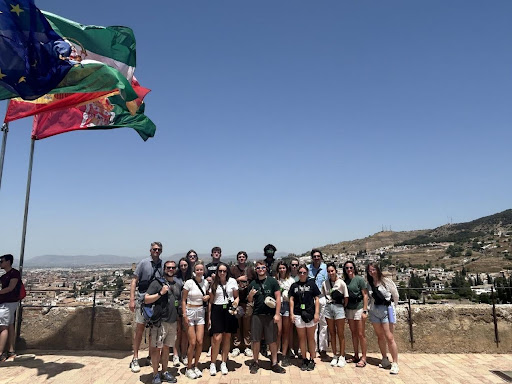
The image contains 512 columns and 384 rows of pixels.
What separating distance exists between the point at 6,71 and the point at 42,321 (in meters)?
4.42

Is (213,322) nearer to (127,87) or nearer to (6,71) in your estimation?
(127,87)

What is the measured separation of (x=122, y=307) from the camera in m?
6.63

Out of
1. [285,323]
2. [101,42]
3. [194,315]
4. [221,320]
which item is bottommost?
[285,323]

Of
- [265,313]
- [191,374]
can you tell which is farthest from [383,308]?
[191,374]

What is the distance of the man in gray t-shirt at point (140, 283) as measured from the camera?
17.8 feet

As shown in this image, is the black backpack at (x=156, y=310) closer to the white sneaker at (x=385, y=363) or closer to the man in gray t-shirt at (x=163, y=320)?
the man in gray t-shirt at (x=163, y=320)

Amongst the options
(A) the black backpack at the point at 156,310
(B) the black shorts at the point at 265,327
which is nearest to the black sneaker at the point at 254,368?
(B) the black shorts at the point at 265,327

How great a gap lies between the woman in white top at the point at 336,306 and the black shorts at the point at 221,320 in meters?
1.63

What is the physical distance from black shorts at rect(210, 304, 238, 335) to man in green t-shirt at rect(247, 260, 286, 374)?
1.20ft

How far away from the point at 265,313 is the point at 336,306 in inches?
48.1

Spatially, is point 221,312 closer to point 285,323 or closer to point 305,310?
point 285,323

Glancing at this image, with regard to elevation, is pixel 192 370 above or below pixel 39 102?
below

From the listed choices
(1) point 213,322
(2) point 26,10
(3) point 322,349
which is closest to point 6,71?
(2) point 26,10

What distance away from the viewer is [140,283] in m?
5.49
